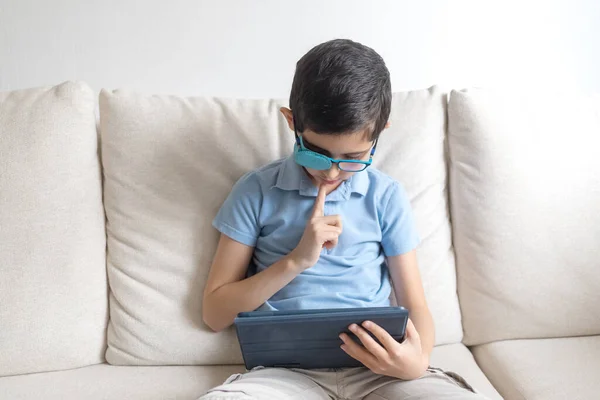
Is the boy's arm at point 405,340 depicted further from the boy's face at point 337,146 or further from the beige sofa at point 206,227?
the boy's face at point 337,146

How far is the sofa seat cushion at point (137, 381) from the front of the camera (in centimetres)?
131

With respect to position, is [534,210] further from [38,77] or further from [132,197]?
[38,77]

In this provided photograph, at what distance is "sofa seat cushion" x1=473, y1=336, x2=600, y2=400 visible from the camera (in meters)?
1.29

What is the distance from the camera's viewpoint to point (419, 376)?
121 cm

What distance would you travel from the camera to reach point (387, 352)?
114 centimetres

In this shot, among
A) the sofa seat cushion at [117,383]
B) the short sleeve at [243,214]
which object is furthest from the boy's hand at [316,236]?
the sofa seat cushion at [117,383]

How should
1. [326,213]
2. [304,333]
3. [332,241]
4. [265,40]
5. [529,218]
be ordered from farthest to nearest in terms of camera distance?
[265,40], [529,218], [326,213], [332,241], [304,333]

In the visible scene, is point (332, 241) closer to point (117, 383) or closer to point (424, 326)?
point (424, 326)

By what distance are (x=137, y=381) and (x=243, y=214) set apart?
0.46m

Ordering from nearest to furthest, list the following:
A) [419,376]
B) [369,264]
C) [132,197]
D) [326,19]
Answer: [419,376] < [369,264] < [132,197] < [326,19]

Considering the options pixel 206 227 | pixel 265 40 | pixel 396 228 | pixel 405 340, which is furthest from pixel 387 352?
pixel 265 40

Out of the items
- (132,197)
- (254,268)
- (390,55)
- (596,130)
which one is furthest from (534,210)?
(132,197)

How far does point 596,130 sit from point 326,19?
781 mm

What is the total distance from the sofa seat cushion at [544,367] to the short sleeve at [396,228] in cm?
37
